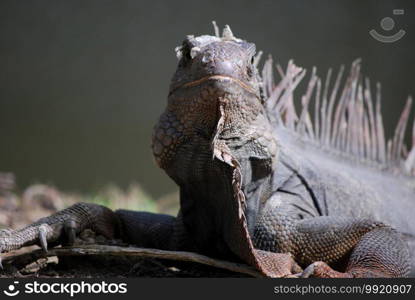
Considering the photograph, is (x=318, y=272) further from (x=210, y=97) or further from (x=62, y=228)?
(x=62, y=228)

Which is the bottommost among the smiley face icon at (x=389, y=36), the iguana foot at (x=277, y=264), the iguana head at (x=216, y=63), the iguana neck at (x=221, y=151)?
the iguana foot at (x=277, y=264)

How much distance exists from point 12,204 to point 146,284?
273 cm

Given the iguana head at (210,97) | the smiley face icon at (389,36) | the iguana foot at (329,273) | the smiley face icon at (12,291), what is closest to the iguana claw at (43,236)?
the smiley face icon at (12,291)

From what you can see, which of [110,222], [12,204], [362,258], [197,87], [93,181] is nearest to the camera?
[197,87]

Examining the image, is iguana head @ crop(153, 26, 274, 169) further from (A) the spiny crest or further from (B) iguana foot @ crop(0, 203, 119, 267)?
(A) the spiny crest

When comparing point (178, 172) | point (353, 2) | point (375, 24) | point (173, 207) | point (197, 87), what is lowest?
point (173, 207)

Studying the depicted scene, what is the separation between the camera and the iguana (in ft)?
6.38

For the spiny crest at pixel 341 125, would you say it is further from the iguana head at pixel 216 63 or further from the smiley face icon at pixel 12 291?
the smiley face icon at pixel 12 291

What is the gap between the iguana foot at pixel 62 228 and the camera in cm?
→ 210

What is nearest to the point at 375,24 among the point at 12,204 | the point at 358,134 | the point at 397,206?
the point at 358,134

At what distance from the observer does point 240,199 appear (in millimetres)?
1918

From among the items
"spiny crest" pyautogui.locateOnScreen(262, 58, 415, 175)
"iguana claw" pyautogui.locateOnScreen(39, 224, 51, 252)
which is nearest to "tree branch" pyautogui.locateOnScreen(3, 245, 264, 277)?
"iguana claw" pyautogui.locateOnScreen(39, 224, 51, 252)

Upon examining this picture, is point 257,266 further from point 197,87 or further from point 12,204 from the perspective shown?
point 12,204

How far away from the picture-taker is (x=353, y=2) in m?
4.38
